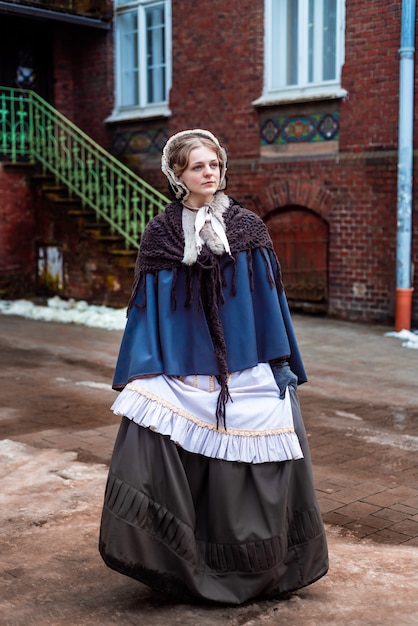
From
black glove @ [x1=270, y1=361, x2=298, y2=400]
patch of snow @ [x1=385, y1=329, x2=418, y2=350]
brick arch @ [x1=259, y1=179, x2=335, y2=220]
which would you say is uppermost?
brick arch @ [x1=259, y1=179, x2=335, y2=220]

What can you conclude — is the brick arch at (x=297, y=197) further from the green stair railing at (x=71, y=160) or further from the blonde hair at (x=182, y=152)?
the blonde hair at (x=182, y=152)

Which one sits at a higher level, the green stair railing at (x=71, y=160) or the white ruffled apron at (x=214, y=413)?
the green stair railing at (x=71, y=160)

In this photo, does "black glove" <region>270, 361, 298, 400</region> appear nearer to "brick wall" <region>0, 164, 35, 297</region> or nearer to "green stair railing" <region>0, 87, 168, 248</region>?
"green stair railing" <region>0, 87, 168, 248</region>

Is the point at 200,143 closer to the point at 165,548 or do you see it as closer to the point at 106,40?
the point at 165,548

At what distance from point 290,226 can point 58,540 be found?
8.65 m

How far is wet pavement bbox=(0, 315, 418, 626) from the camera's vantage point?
349 centimetres

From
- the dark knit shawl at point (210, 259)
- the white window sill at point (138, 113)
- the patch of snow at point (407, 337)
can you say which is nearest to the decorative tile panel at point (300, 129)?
the white window sill at point (138, 113)

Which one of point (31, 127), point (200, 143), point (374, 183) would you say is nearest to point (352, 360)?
point (374, 183)

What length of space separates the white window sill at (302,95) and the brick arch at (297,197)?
43.2 inches

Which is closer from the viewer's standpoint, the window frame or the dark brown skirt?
the dark brown skirt

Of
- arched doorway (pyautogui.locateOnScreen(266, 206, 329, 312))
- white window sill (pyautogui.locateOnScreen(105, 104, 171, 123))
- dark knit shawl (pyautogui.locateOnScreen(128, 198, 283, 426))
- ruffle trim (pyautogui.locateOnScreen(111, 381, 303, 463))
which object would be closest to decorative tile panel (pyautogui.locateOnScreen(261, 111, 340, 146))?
arched doorway (pyautogui.locateOnScreen(266, 206, 329, 312))

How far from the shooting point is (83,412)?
23.2 ft

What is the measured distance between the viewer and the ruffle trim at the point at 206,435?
11.2 feet

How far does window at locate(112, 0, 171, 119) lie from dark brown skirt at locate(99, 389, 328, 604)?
1131 cm
